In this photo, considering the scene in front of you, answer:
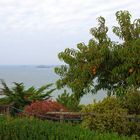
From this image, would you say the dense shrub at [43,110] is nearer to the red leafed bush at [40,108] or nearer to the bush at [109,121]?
the red leafed bush at [40,108]

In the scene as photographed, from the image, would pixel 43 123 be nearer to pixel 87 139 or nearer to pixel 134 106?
pixel 87 139

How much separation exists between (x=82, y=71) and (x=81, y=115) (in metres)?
1.42

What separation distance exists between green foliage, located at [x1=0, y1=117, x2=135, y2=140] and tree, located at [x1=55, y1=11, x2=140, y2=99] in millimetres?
3746

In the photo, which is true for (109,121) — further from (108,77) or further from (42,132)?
(42,132)

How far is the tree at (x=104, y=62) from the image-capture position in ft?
51.2

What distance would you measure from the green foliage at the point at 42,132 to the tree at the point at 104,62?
3.75 metres

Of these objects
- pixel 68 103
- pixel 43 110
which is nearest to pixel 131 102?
pixel 43 110

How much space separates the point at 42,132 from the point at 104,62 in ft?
16.0

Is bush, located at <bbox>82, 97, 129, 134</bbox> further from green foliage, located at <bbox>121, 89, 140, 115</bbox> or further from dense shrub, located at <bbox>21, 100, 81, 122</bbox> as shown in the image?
dense shrub, located at <bbox>21, 100, 81, 122</bbox>


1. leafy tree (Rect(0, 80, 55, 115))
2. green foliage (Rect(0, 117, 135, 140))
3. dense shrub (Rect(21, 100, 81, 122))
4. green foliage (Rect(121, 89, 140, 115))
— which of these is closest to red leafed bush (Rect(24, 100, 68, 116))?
dense shrub (Rect(21, 100, 81, 122))

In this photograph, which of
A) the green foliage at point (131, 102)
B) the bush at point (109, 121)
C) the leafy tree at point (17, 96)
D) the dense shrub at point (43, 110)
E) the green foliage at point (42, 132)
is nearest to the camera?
the green foliage at point (42, 132)

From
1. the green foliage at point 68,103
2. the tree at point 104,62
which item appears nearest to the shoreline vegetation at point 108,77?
the tree at point 104,62

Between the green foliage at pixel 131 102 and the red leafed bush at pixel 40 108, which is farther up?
the green foliage at pixel 131 102

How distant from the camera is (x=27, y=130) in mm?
11961
